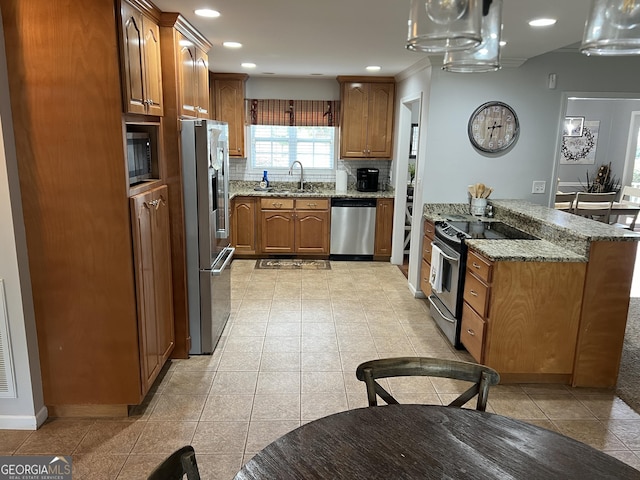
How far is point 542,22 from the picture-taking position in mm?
2998

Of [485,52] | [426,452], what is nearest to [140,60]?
[485,52]

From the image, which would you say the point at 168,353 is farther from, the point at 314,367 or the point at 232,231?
the point at 232,231

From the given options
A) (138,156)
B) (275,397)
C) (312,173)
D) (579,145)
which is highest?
(579,145)

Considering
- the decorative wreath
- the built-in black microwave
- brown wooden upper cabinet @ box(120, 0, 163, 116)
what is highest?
brown wooden upper cabinet @ box(120, 0, 163, 116)

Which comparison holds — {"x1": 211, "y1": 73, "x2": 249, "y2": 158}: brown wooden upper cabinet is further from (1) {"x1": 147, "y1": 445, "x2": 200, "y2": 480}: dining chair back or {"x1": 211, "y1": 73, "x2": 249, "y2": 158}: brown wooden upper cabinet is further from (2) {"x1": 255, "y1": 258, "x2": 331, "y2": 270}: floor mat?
(1) {"x1": 147, "y1": 445, "x2": 200, "y2": 480}: dining chair back

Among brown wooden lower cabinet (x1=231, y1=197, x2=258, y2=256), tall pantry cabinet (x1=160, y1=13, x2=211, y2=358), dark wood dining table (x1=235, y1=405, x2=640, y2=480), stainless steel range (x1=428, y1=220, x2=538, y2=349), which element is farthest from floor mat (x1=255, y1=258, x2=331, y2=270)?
dark wood dining table (x1=235, y1=405, x2=640, y2=480)

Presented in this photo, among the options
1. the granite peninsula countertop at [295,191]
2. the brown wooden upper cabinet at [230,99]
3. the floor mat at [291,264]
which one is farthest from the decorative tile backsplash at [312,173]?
the floor mat at [291,264]

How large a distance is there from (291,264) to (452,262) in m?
2.73

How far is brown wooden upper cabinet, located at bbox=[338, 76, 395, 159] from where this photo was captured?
6.07 metres

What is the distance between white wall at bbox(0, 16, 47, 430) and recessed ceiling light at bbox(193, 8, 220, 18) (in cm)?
111

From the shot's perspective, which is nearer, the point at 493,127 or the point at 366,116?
the point at 493,127

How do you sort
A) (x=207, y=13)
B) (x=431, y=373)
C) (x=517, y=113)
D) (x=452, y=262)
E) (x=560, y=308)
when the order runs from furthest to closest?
(x=517, y=113) → (x=452, y=262) → (x=560, y=308) → (x=207, y=13) → (x=431, y=373)

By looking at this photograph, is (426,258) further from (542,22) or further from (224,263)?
(542,22)

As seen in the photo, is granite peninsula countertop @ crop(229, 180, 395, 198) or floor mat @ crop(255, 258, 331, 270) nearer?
floor mat @ crop(255, 258, 331, 270)
